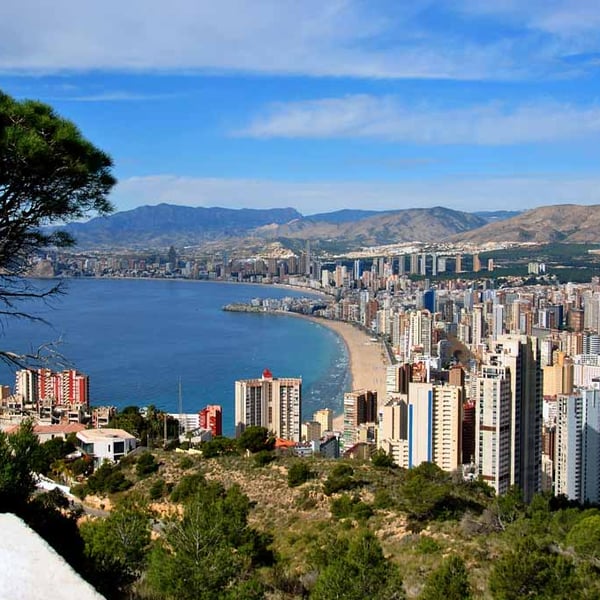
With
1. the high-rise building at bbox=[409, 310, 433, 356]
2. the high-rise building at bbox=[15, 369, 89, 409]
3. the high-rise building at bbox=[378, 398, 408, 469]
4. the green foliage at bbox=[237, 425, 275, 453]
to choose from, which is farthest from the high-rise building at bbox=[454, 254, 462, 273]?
the green foliage at bbox=[237, 425, 275, 453]

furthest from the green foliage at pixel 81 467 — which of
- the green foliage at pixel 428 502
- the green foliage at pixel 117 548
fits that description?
the green foliage at pixel 117 548

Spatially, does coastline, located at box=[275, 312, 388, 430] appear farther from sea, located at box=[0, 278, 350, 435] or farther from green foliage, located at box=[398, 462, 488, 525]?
green foliage, located at box=[398, 462, 488, 525]

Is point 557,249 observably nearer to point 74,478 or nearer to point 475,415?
point 475,415

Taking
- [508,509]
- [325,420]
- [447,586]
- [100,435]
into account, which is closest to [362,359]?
[325,420]

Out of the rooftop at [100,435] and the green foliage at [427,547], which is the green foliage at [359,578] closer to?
the green foliage at [427,547]

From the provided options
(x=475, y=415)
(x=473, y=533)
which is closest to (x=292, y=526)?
(x=473, y=533)

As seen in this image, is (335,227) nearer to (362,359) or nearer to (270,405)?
(362,359)
